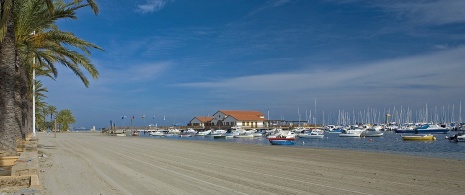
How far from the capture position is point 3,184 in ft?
35.6

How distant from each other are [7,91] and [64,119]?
10195cm

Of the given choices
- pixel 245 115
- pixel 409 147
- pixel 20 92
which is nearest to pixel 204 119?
pixel 245 115

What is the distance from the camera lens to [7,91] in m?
13.5

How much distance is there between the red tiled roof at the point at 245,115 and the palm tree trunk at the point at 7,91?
334 ft

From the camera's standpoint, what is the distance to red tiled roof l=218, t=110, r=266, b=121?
117 meters

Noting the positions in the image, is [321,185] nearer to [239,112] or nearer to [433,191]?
[433,191]

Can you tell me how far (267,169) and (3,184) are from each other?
32.3 ft

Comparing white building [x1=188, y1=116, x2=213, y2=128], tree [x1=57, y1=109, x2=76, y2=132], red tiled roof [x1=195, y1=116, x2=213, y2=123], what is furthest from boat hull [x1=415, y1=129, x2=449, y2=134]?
tree [x1=57, y1=109, x2=76, y2=132]

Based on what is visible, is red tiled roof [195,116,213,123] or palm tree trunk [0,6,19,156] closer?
palm tree trunk [0,6,19,156]

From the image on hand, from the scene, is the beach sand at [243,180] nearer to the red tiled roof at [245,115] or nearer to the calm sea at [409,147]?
the calm sea at [409,147]

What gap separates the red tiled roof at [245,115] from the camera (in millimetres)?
117312

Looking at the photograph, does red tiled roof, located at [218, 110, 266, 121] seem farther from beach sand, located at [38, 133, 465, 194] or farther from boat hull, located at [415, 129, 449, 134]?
beach sand, located at [38, 133, 465, 194]

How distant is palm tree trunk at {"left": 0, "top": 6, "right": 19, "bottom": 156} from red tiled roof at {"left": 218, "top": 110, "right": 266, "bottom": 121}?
10181cm

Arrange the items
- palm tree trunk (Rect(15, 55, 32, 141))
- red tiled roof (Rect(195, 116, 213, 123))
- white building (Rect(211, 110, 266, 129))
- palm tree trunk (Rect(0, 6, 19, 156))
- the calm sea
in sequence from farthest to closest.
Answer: red tiled roof (Rect(195, 116, 213, 123)) → white building (Rect(211, 110, 266, 129)) → the calm sea → palm tree trunk (Rect(15, 55, 32, 141)) → palm tree trunk (Rect(0, 6, 19, 156))
